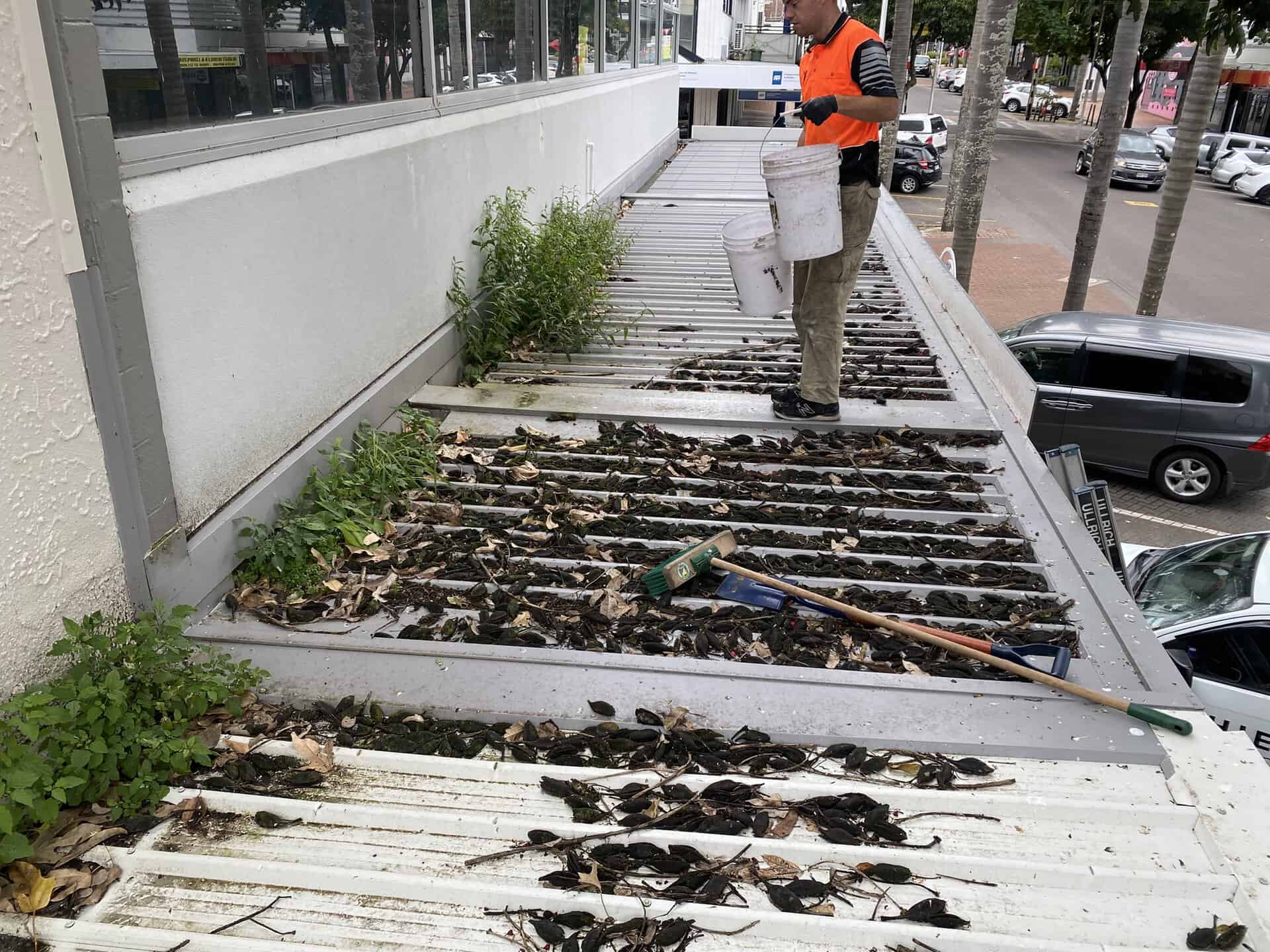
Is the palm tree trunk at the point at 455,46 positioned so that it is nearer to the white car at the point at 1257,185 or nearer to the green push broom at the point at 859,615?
the green push broom at the point at 859,615

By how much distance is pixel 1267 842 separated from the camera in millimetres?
2611

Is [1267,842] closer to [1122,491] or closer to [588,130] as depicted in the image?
[588,130]

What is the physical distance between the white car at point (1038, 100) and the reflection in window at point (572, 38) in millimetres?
43788

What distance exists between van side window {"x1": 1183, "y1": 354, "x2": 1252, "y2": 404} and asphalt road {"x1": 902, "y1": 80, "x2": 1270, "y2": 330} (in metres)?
8.68

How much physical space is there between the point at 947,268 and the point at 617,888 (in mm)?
7946

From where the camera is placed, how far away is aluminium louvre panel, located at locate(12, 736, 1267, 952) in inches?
89.7

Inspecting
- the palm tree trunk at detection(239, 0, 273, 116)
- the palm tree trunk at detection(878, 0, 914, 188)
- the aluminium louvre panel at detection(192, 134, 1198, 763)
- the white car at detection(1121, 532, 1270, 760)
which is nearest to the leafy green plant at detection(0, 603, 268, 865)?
the aluminium louvre panel at detection(192, 134, 1198, 763)

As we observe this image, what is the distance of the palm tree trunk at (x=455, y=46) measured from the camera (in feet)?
19.4

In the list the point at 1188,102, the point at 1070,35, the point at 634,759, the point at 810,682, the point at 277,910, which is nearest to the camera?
the point at 277,910

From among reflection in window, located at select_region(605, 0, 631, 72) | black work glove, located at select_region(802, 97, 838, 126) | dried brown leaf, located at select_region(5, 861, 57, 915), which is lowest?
dried brown leaf, located at select_region(5, 861, 57, 915)

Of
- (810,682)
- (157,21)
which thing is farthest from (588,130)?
(810,682)

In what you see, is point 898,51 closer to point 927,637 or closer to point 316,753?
point 927,637

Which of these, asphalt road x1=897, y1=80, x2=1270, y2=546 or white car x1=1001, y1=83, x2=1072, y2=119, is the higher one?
white car x1=1001, y1=83, x2=1072, y2=119

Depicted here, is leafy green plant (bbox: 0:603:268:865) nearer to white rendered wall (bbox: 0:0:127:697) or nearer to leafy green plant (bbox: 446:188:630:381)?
white rendered wall (bbox: 0:0:127:697)
